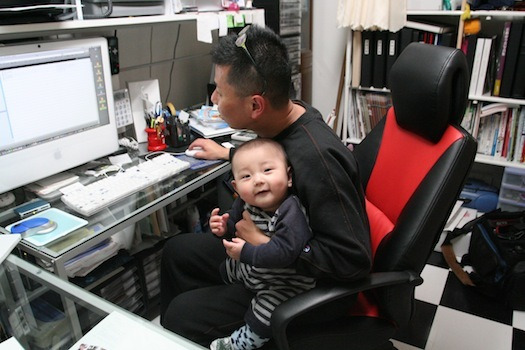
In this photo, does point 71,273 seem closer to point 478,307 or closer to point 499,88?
point 478,307

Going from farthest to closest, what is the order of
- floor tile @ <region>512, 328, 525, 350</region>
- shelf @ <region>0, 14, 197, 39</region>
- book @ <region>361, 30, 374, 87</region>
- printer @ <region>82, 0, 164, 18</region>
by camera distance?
book @ <region>361, 30, 374, 87</region> < floor tile @ <region>512, 328, 525, 350</region> < printer @ <region>82, 0, 164, 18</region> < shelf @ <region>0, 14, 197, 39</region>

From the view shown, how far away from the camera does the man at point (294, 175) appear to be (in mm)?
1025

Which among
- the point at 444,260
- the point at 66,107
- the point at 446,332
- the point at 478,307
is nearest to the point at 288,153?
the point at 66,107

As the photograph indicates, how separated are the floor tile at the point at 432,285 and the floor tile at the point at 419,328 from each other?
48 mm

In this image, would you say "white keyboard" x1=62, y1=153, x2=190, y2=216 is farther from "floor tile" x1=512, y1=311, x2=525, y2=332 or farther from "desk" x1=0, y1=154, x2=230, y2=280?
"floor tile" x1=512, y1=311, x2=525, y2=332

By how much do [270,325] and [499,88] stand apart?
6.97ft

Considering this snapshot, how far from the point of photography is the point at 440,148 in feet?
3.64

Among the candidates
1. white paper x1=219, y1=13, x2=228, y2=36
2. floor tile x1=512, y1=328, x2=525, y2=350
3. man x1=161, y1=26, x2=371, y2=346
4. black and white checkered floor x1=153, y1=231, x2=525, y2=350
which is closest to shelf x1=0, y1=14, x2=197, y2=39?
white paper x1=219, y1=13, x2=228, y2=36

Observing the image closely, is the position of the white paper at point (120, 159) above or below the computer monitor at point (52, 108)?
below

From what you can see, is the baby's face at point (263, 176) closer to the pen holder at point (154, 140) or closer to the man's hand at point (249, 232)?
the man's hand at point (249, 232)

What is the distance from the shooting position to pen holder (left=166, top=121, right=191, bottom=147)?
1.88 meters

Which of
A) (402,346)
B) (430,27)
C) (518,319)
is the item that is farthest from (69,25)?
(518,319)

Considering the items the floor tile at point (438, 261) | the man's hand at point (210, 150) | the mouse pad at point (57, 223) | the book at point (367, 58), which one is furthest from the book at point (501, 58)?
the mouse pad at point (57, 223)

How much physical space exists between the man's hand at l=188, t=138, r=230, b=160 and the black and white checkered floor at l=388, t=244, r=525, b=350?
1.08 metres
